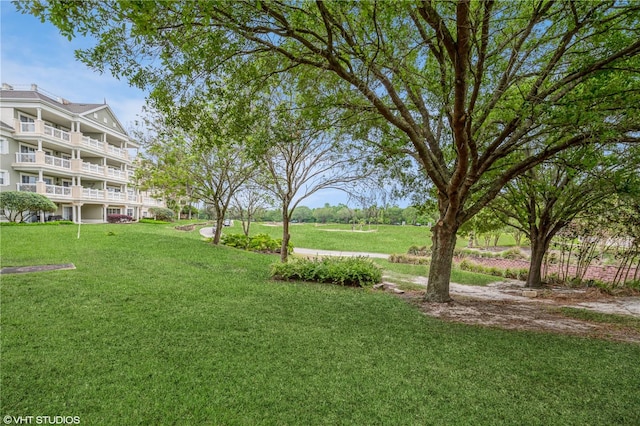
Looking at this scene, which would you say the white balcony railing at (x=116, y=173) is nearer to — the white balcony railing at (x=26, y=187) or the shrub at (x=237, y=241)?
the white balcony railing at (x=26, y=187)

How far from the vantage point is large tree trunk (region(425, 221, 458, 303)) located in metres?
7.20

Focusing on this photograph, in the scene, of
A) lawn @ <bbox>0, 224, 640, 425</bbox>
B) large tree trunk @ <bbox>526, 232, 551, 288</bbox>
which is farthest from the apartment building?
large tree trunk @ <bbox>526, 232, 551, 288</bbox>

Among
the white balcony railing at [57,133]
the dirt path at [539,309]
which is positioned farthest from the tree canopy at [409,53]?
the white balcony railing at [57,133]

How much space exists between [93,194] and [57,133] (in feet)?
17.6

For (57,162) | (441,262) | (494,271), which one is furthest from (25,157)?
(494,271)

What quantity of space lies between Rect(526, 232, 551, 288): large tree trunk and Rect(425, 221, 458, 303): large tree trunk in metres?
5.60

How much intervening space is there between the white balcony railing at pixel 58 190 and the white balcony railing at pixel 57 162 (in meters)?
1.71

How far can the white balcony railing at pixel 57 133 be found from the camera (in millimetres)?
22156

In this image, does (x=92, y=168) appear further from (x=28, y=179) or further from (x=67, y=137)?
→ (x=28, y=179)

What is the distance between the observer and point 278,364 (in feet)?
12.1

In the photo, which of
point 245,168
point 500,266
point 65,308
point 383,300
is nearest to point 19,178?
point 245,168

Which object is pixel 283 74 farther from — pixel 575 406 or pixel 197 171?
pixel 197 171

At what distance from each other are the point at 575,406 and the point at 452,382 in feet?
3.64

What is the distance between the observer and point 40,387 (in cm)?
297
